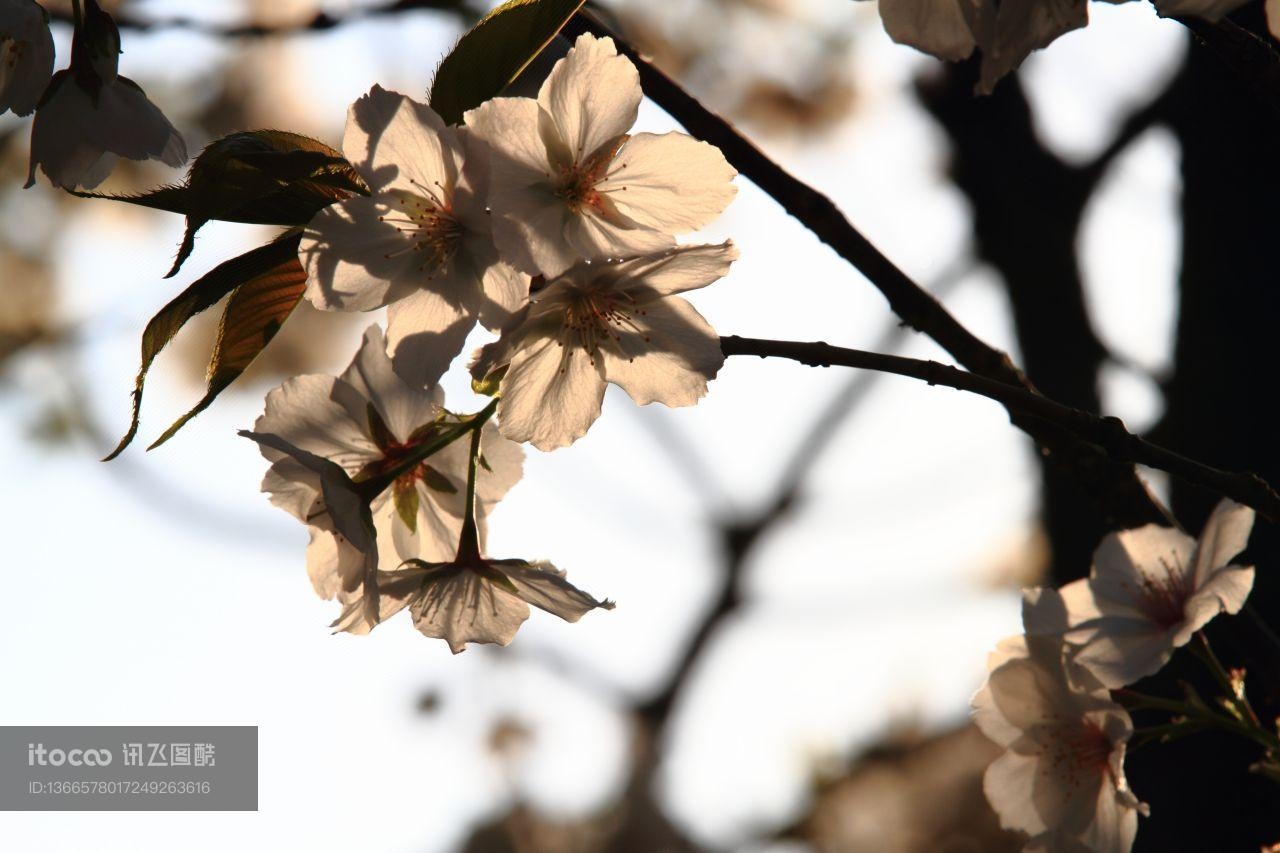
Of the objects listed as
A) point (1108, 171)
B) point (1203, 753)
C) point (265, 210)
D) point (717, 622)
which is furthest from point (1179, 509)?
point (717, 622)

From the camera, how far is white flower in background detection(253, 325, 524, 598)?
24.8 inches

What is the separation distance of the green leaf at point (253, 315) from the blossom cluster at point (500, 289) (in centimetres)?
3

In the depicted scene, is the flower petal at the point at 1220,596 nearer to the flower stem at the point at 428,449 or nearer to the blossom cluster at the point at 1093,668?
the blossom cluster at the point at 1093,668

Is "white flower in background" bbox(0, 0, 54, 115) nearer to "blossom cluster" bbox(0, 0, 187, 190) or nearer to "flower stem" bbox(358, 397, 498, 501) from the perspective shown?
"blossom cluster" bbox(0, 0, 187, 190)

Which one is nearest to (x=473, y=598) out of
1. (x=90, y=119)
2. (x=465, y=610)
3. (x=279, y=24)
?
(x=465, y=610)

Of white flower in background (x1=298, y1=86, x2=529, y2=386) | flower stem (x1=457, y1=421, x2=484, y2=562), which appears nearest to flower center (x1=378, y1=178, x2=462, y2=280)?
white flower in background (x1=298, y1=86, x2=529, y2=386)

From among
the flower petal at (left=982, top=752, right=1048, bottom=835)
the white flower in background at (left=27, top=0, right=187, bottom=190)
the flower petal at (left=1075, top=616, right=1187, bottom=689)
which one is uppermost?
the white flower in background at (left=27, top=0, right=187, bottom=190)

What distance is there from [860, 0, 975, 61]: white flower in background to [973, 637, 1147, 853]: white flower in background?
38 centimetres

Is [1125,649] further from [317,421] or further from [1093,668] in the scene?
[317,421]

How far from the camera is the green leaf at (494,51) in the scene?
49cm

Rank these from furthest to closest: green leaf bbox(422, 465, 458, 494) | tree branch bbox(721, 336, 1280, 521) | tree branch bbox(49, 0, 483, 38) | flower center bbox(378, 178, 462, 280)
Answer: tree branch bbox(49, 0, 483, 38) → green leaf bbox(422, 465, 458, 494) → flower center bbox(378, 178, 462, 280) → tree branch bbox(721, 336, 1280, 521)

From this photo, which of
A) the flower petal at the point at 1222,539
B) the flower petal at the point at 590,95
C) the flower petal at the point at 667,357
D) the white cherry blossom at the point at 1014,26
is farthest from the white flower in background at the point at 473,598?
the flower petal at the point at 1222,539

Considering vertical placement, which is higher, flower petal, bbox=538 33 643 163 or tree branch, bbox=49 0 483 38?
tree branch, bbox=49 0 483 38

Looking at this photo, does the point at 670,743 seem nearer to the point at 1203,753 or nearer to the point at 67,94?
the point at 1203,753
